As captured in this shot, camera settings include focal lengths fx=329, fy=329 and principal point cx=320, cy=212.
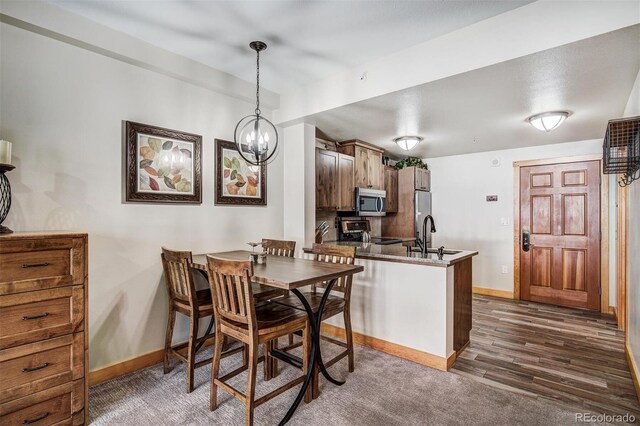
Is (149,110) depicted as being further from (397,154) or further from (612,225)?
(612,225)

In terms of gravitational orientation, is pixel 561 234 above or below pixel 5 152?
below

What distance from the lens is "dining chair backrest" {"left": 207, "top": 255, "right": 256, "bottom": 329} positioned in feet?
6.07

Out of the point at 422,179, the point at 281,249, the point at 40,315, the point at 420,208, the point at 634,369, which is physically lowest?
the point at 634,369

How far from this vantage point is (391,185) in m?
5.23

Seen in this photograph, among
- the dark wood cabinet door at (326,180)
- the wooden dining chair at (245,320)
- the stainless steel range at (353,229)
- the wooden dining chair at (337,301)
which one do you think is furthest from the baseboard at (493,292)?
the wooden dining chair at (245,320)

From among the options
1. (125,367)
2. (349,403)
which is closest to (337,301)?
(349,403)

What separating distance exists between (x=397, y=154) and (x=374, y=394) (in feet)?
13.3

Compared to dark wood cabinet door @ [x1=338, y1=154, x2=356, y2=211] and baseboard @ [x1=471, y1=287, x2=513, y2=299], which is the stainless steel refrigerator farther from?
dark wood cabinet door @ [x1=338, y1=154, x2=356, y2=211]

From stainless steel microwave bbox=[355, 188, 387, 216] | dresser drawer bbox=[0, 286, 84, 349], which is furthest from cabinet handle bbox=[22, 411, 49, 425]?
stainless steel microwave bbox=[355, 188, 387, 216]

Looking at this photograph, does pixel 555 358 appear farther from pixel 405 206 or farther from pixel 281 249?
pixel 405 206

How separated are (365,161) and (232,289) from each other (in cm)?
316

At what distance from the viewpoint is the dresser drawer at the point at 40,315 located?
1.72 meters

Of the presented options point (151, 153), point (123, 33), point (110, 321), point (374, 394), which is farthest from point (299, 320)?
point (123, 33)

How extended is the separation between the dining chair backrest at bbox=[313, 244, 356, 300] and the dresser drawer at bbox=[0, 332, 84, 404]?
1710mm
